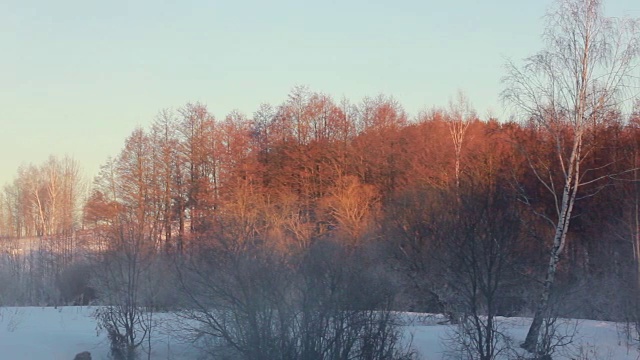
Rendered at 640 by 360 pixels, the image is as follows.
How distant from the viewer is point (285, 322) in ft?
51.1

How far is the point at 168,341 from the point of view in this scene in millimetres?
19000

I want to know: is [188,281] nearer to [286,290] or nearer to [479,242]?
[286,290]

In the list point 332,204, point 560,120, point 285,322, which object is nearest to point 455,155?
point 332,204

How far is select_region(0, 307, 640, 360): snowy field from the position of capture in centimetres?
1811

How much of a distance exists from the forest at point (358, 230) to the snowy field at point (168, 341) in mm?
649

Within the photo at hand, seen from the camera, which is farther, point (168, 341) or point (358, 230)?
point (358, 230)

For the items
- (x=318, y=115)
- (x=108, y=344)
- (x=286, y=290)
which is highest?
(x=318, y=115)

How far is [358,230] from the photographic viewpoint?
38.4m

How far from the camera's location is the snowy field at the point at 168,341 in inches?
713

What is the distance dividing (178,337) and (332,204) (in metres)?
26.0

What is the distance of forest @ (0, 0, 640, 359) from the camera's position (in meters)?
15.8

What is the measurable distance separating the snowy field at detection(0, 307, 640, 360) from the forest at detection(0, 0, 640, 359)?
25.6 inches

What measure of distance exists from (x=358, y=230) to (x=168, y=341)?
2031 centimetres

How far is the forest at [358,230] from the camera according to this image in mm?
15797
